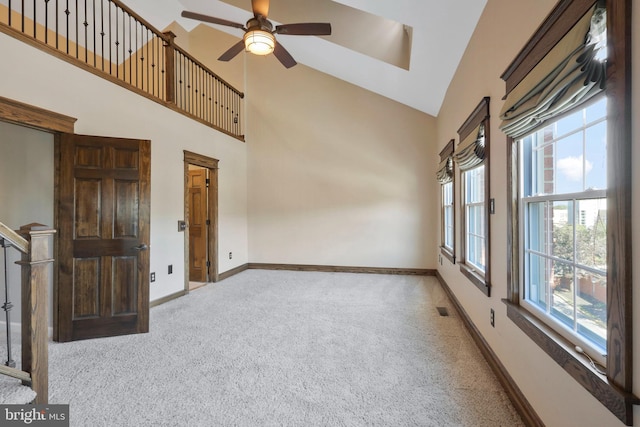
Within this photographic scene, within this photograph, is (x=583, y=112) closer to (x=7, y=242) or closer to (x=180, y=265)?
(x=7, y=242)

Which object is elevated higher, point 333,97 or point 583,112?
point 333,97

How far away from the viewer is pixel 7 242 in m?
1.66

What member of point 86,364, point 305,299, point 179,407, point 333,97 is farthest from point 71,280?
point 333,97

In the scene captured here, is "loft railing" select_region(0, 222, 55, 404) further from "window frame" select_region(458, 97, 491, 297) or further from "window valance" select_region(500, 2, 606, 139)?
"window frame" select_region(458, 97, 491, 297)

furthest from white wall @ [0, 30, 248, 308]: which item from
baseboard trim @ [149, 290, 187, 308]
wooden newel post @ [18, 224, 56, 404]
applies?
wooden newel post @ [18, 224, 56, 404]

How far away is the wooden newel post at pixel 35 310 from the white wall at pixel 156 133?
152 centimetres

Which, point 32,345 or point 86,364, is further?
point 86,364

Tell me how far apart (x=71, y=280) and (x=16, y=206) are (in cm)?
95

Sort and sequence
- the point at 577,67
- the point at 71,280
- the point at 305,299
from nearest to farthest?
1. the point at 577,67
2. the point at 71,280
3. the point at 305,299

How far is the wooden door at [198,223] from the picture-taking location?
212 inches

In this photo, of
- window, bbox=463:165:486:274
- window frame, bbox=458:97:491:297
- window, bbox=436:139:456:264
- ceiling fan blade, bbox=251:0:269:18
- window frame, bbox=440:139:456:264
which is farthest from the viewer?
window, bbox=436:139:456:264

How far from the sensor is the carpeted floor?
73.9 inches

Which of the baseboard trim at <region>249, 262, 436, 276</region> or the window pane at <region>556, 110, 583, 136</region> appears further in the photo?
the baseboard trim at <region>249, 262, 436, 276</region>

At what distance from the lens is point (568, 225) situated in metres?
1.53
